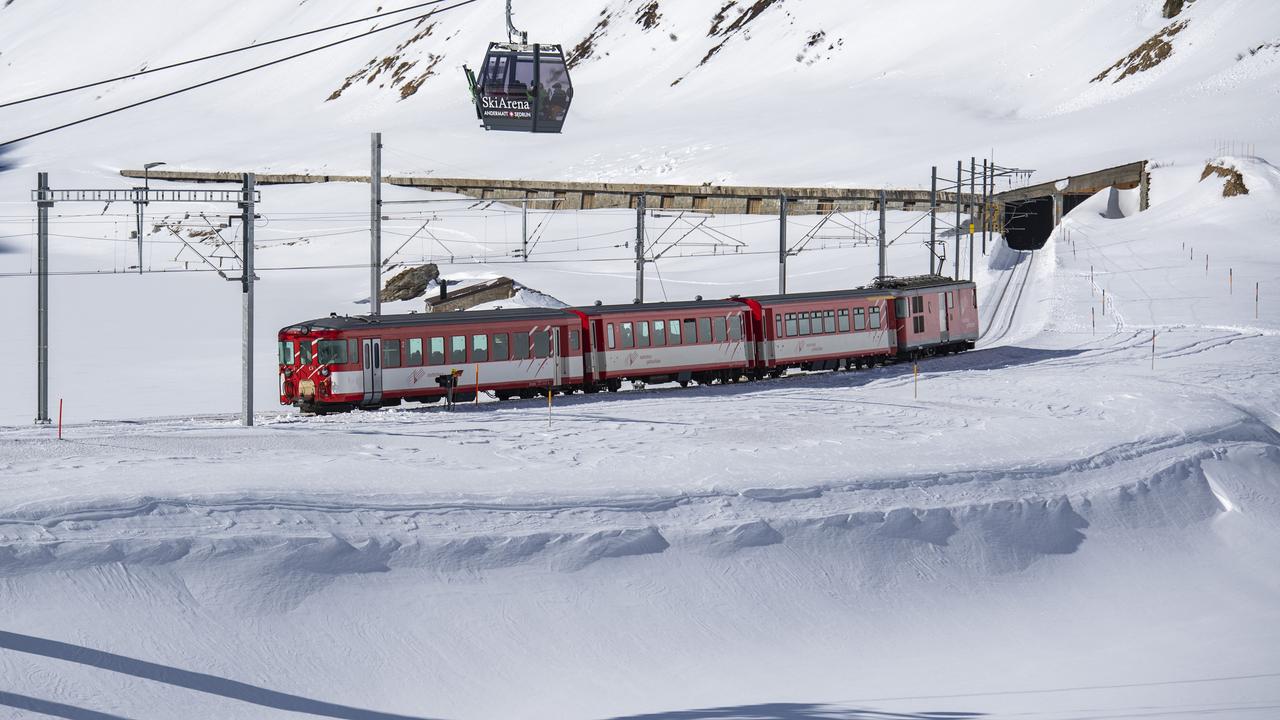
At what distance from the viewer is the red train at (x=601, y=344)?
114 feet

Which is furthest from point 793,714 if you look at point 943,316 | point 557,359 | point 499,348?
point 943,316

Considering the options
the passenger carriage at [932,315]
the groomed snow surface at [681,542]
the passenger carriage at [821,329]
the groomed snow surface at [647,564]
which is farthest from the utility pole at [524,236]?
the groomed snow surface at [647,564]

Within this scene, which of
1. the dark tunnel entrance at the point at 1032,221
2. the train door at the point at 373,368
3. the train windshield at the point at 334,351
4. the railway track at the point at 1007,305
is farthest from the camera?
the dark tunnel entrance at the point at 1032,221

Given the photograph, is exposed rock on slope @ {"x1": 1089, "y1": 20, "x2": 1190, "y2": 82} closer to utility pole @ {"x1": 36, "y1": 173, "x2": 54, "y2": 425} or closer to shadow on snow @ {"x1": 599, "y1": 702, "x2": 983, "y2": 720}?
utility pole @ {"x1": 36, "y1": 173, "x2": 54, "y2": 425}

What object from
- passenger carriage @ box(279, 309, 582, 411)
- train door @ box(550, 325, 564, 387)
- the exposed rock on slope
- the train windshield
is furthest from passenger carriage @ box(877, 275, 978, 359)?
the exposed rock on slope

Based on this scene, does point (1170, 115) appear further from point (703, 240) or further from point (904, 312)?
point (904, 312)

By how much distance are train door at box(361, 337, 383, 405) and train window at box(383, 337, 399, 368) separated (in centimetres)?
11

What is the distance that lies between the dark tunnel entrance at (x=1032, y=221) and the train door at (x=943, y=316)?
54.6 m

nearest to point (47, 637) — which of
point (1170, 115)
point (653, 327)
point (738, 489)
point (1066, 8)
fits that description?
point (738, 489)

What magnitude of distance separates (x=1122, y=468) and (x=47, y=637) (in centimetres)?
2128

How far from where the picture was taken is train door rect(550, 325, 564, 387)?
37.9 meters

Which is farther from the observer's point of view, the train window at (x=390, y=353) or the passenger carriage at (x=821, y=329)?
the passenger carriage at (x=821, y=329)

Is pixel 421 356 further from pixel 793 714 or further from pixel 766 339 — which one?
pixel 793 714

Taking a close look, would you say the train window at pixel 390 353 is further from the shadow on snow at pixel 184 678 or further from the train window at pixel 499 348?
the shadow on snow at pixel 184 678
